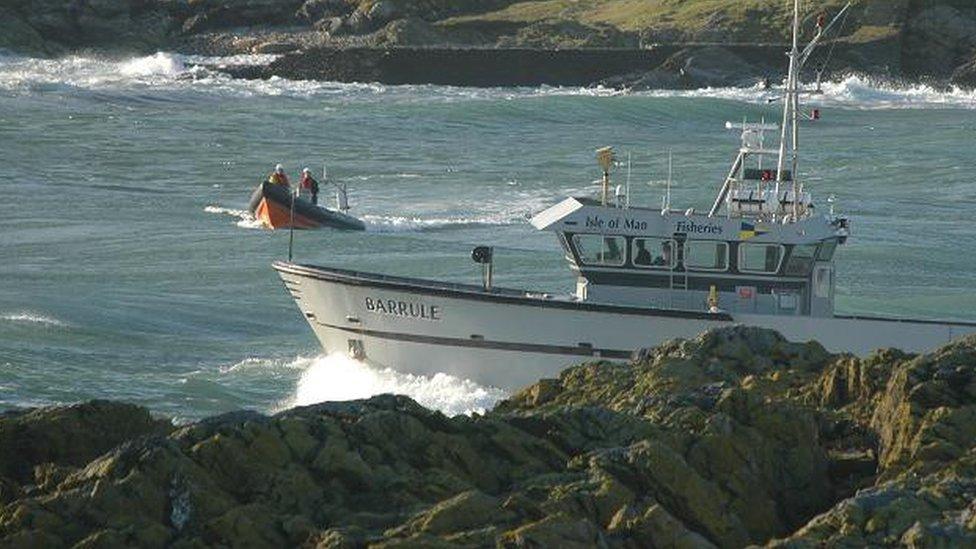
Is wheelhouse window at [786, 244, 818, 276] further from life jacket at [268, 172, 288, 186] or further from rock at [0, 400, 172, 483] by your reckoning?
life jacket at [268, 172, 288, 186]

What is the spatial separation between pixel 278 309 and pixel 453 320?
759 cm

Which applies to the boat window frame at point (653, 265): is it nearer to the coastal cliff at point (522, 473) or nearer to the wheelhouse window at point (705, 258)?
the wheelhouse window at point (705, 258)

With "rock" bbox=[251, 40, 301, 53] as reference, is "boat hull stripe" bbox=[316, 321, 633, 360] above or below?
above

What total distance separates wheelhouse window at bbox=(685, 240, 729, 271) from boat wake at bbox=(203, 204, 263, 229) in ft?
53.6

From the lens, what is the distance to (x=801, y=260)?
23656 mm

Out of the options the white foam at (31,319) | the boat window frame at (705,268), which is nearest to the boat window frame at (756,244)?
the boat window frame at (705,268)

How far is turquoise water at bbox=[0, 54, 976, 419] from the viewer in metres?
27.2

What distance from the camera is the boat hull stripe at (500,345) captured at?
23.2 m

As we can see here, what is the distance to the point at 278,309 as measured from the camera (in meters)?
30.9

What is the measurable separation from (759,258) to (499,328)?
2759mm

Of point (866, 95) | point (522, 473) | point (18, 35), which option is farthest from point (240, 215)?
point (18, 35)

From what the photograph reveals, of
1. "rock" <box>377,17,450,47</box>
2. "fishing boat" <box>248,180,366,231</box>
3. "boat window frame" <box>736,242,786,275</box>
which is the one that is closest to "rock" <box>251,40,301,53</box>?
"rock" <box>377,17,450,47</box>

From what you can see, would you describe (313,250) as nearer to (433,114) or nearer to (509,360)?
(509,360)

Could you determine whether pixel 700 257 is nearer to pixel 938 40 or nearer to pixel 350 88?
pixel 350 88
